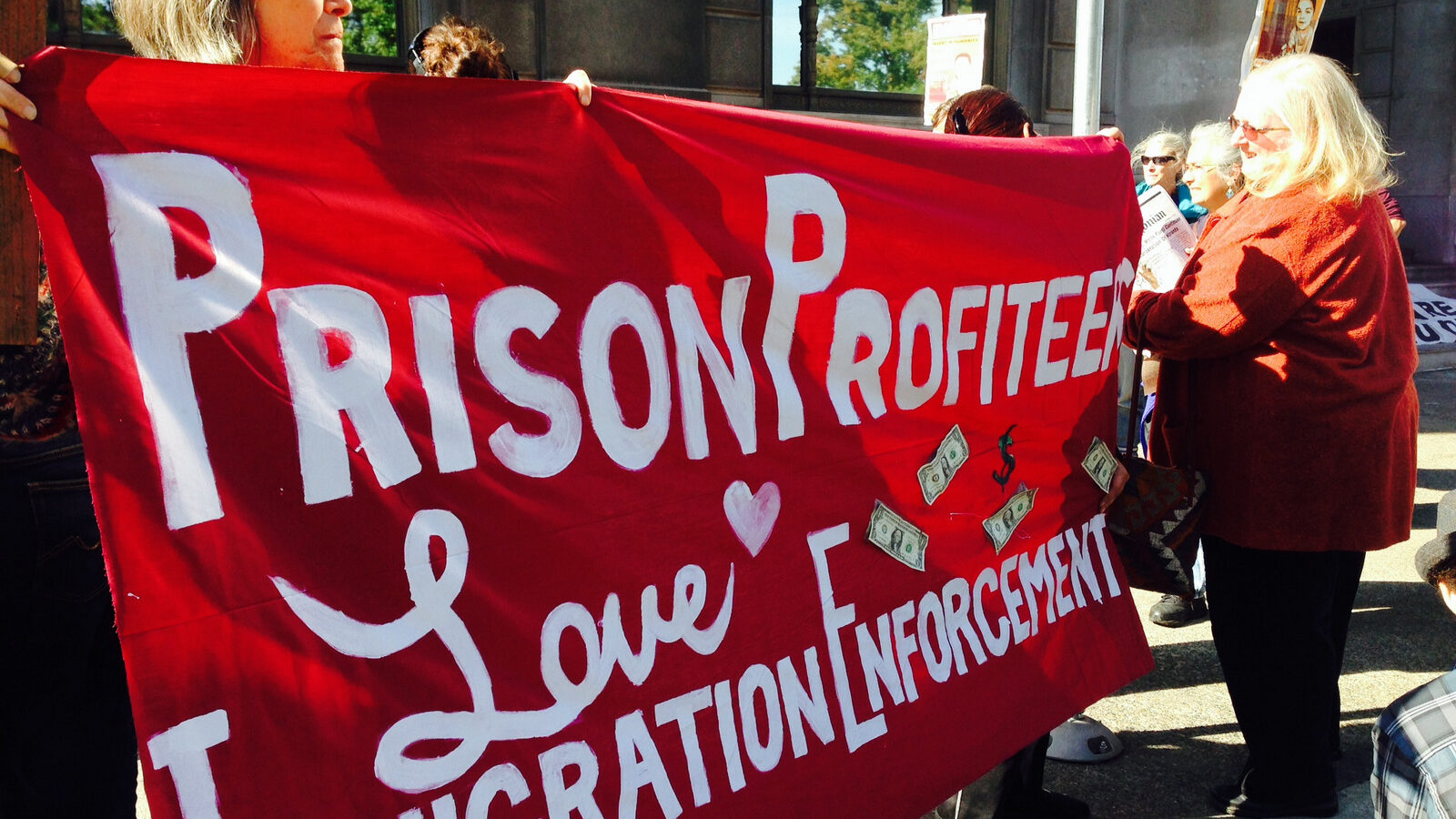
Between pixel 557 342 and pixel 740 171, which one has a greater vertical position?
pixel 740 171

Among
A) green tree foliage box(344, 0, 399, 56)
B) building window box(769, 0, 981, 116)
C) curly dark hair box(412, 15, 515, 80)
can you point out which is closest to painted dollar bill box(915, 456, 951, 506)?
curly dark hair box(412, 15, 515, 80)

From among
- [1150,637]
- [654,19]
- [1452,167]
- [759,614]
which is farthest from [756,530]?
[1452,167]

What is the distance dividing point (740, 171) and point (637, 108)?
0.24 m

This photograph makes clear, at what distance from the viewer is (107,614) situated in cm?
174

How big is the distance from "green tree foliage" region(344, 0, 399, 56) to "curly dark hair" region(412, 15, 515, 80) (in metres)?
5.15

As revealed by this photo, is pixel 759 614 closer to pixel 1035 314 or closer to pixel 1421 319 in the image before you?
pixel 1035 314

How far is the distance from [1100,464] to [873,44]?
27.4ft

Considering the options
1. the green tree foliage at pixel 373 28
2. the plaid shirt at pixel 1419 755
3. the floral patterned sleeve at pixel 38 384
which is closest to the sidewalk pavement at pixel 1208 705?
the plaid shirt at pixel 1419 755

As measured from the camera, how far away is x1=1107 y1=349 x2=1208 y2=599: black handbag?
2768 mm

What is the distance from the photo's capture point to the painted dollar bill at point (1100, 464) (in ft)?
9.27

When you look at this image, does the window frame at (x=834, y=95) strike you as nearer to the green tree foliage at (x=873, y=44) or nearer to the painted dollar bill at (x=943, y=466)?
the green tree foliage at (x=873, y=44)

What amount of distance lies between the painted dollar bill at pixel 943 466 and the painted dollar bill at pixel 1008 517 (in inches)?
6.7

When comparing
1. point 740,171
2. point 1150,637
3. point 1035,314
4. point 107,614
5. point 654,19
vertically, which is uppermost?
point 654,19

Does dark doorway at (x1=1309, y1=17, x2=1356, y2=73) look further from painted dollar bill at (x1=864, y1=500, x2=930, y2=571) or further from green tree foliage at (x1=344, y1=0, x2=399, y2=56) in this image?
painted dollar bill at (x1=864, y1=500, x2=930, y2=571)
